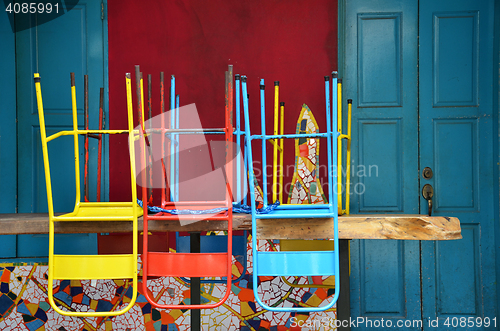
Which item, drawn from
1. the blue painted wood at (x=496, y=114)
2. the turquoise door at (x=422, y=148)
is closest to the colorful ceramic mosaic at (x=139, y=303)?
the turquoise door at (x=422, y=148)

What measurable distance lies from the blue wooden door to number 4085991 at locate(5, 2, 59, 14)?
0.18ft

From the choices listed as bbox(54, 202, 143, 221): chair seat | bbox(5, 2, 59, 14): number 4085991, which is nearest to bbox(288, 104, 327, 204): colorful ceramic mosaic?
bbox(54, 202, 143, 221): chair seat

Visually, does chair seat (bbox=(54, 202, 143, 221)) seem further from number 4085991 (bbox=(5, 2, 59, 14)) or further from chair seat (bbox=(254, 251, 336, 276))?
number 4085991 (bbox=(5, 2, 59, 14))

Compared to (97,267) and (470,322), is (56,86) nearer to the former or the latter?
(97,267)

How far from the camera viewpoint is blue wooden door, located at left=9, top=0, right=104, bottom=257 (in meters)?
2.63

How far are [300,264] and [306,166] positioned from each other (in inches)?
45.3

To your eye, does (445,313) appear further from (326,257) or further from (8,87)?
(8,87)

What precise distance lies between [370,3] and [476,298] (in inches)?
93.7

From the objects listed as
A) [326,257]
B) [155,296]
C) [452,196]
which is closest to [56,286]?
[155,296]

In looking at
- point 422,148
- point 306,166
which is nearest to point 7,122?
point 306,166

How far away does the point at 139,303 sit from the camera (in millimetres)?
2602

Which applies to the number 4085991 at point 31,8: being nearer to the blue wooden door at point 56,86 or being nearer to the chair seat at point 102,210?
the blue wooden door at point 56,86

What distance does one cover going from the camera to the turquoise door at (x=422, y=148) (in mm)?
2555

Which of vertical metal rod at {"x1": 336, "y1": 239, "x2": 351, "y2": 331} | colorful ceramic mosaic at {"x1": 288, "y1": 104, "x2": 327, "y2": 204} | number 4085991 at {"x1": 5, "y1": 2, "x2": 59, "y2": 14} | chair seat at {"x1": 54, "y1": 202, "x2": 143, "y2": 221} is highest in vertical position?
number 4085991 at {"x1": 5, "y1": 2, "x2": 59, "y2": 14}
